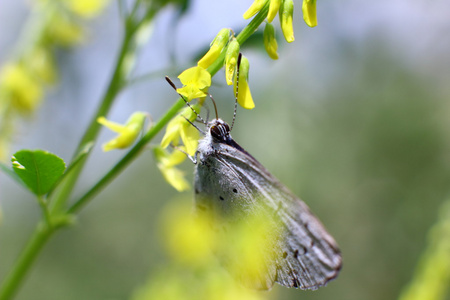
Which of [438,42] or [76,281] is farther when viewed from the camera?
[76,281]

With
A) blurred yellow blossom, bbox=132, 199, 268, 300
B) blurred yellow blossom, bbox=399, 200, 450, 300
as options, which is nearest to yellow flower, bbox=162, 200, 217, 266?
blurred yellow blossom, bbox=132, 199, 268, 300

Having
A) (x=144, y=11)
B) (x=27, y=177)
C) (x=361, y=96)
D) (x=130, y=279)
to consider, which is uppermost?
(x=361, y=96)

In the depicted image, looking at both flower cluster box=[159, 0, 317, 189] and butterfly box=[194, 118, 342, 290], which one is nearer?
flower cluster box=[159, 0, 317, 189]

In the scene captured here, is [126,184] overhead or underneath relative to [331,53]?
underneath

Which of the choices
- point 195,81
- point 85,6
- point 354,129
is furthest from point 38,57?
point 354,129

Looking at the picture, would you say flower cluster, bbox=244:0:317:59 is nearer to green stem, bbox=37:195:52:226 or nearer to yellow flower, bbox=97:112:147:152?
yellow flower, bbox=97:112:147:152

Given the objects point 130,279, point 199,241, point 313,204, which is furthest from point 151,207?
point 199,241

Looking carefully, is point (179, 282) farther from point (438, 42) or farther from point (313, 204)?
point (438, 42)
